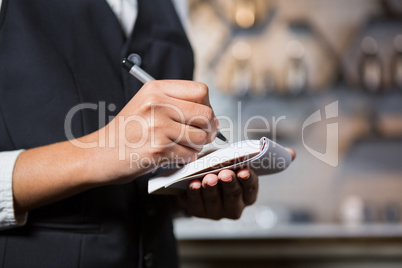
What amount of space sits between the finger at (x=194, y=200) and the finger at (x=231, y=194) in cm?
4

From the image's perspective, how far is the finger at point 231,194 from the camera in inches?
21.7

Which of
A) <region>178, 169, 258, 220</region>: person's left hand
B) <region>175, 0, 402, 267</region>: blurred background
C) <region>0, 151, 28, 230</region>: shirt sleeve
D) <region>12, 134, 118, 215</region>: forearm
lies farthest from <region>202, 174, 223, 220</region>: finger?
<region>175, 0, 402, 267</region>: blurred background

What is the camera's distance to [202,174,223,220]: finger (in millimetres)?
553

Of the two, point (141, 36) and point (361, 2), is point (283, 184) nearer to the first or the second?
point (361, 2)

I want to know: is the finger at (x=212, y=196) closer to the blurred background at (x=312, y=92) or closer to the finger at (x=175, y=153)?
the finger at (x=175, y=153)

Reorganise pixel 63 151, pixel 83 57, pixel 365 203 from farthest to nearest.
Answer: pixel 365 203 → pixel 83 57 → pixel 63 151

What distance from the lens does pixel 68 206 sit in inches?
22.0

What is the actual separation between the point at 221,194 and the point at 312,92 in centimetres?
167

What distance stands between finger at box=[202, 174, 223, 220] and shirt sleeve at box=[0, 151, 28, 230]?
0.79 ft

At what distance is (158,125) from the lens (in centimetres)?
48

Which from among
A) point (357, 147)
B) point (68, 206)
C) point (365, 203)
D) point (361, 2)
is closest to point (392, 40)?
point (361, 2)

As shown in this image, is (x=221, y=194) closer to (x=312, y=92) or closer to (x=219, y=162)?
(x=219, y=162)

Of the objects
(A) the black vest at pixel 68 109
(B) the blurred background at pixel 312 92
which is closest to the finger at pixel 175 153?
(A) the black vest at pixel 68 109

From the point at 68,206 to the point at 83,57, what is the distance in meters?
0.21
